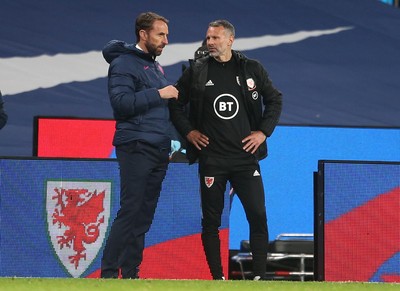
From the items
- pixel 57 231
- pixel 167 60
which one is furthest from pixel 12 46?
pixel 57 231

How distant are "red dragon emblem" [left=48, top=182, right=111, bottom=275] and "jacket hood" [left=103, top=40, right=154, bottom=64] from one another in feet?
3.76

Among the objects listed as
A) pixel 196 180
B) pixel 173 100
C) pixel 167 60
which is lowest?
pixel 196 180

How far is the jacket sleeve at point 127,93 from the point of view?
221 inches

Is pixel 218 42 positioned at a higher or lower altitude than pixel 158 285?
higher

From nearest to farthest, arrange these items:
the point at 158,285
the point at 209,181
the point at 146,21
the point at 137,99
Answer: the point at 158,285 < the point at 137,99 < the point at 146,21 < the point at 209,181

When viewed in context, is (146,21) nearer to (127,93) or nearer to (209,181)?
(127,93)

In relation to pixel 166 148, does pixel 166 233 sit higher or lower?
lower

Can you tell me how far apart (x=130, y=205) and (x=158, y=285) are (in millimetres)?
1034

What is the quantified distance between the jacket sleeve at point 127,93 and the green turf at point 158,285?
3.51ft

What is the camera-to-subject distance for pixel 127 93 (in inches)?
222

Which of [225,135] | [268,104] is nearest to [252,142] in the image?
[225,135]

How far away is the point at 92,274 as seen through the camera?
6742mm

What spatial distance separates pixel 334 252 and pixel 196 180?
37.0 inches

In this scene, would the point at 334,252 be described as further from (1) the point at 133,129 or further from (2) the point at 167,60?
(2) the point at 167,60
